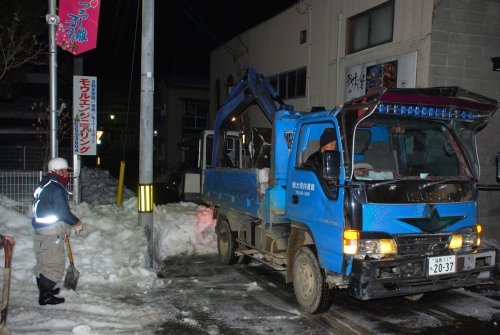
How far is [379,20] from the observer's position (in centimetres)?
1141

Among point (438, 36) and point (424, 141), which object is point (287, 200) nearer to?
point (424, 141)

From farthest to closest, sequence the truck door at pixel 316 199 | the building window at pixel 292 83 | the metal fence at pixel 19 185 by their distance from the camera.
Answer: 1. the building window at pixel 292 83
2. the metal fence at pixel 19 185
3. the truck door at pixel 316 199

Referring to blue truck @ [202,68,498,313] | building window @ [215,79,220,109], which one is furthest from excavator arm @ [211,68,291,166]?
building window @ [215,79,220,109]

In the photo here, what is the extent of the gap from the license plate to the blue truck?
1cm

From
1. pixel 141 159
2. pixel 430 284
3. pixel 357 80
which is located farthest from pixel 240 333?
pixel 357 80


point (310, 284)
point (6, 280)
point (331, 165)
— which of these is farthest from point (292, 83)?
point (6, 280)

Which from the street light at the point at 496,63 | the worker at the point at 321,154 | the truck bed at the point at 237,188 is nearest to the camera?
the worker at the point at 321,154

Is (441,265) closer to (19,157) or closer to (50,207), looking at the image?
(50,207)

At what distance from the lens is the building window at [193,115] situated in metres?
37.2

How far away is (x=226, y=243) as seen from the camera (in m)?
8.74

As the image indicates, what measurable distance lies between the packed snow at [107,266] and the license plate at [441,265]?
320 centimetres

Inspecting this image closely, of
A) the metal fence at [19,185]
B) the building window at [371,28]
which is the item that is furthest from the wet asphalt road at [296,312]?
the building window at [371,28]

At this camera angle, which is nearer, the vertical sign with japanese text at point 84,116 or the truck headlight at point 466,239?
the truck headlight at point 466,239

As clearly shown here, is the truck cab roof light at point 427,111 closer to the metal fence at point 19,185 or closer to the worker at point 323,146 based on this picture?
the worker at point 323,146
